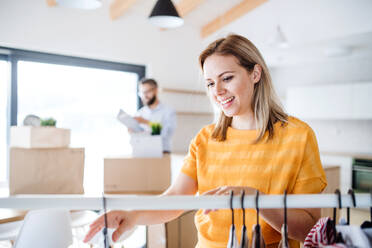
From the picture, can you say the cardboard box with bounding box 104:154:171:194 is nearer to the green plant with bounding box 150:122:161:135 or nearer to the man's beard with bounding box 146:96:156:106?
the green plant with bounding box 150:122:161:135

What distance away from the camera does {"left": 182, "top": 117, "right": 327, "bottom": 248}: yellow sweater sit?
95 centimetres

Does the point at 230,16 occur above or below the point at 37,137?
above

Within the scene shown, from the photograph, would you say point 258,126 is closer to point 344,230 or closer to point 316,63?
point 344,230

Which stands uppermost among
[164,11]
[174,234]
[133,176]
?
[164,11]

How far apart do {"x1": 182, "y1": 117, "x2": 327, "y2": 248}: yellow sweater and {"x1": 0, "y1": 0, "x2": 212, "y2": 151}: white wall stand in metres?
2.90

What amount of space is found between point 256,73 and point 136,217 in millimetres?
648

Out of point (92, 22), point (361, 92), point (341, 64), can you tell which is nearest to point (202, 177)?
point (92, 22)

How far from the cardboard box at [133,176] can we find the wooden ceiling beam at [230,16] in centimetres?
317

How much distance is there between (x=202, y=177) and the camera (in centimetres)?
109

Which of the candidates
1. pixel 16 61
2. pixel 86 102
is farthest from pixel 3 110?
pixel 86 102

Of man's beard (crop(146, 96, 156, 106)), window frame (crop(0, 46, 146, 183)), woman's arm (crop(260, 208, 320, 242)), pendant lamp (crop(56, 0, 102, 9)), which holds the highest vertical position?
pendant lamp (crop(56, 0, 102, 9))

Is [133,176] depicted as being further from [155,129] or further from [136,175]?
[155,129]

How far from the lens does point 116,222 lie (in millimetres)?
784

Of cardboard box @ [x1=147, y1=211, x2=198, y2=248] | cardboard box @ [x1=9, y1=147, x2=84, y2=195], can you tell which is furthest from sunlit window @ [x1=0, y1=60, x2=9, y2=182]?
cardboard box @ [x1=147, y1=211, x2=198, y2=248]
